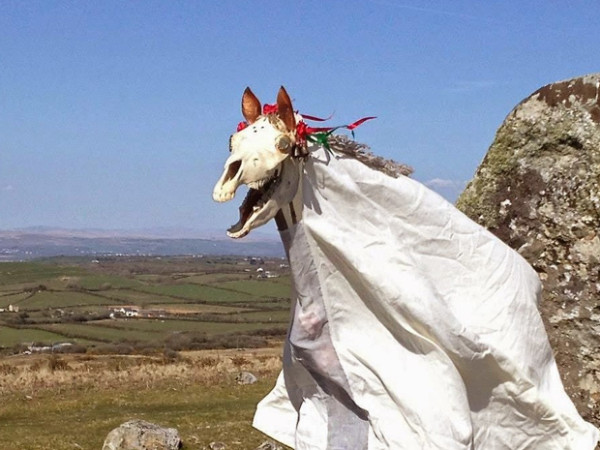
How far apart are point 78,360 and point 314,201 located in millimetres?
29952

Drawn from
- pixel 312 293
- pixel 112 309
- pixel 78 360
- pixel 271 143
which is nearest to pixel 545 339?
pixel 312 293

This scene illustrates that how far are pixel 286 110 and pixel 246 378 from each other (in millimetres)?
18156

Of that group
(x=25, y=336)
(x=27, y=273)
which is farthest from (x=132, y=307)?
(x=27, y=273)

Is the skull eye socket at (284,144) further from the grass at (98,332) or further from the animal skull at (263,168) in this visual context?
the grass at (98,332)

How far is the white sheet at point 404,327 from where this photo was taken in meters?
6.01

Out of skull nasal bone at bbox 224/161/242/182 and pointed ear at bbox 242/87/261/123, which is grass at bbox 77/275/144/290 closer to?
pointed ear at bbox 242/87/261/123

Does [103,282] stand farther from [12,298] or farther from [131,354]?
[131,354]

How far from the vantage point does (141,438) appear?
1375 cm

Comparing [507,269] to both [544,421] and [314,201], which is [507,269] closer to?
[544,421]

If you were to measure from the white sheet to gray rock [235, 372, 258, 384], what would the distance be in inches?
670

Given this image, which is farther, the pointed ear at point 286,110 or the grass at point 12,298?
the grass at point 12,298

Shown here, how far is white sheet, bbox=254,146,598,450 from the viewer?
6.01 metres

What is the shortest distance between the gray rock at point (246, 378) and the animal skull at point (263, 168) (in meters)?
17.7

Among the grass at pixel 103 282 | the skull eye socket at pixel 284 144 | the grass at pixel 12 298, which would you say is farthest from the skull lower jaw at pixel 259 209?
the grass at pixel 103 282
